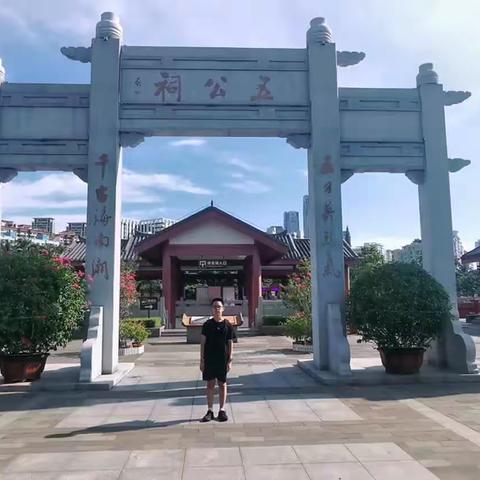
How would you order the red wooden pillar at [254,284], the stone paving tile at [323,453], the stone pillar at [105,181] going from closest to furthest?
the stone paving tile at [323,453]
the stone pillar at [105,181]
the red wooden pillar at [254,284]

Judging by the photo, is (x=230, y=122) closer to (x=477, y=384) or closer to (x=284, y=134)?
(x=284, y=134)

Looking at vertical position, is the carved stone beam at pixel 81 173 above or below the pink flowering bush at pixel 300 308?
above

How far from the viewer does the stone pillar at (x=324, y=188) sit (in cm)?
1090

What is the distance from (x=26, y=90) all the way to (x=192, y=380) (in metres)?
6.84

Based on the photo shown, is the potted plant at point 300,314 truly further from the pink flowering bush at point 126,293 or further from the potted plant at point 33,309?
the potted plant at point 33,309

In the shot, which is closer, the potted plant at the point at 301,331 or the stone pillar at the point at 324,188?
the stone pillar at the point at 324,188

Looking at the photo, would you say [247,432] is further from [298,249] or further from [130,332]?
[298,249]

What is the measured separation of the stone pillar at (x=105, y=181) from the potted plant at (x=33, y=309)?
500 millimetres

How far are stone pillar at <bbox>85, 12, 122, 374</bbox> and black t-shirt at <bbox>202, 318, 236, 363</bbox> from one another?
3.89m

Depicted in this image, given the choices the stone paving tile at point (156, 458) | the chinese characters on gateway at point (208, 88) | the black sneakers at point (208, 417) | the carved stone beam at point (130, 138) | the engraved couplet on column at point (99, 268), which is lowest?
the stone paving tile at point (156, 458)

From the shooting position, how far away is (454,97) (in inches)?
471

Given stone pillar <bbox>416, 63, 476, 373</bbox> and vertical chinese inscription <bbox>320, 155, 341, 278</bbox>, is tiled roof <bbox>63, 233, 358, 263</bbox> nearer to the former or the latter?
stone pillar <bbox>416, 63, 476, 373</bbox>

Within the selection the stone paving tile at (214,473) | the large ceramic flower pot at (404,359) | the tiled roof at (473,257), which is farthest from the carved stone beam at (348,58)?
the tiled roof at (473,257)

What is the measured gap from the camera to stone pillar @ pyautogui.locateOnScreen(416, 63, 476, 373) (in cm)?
1107
